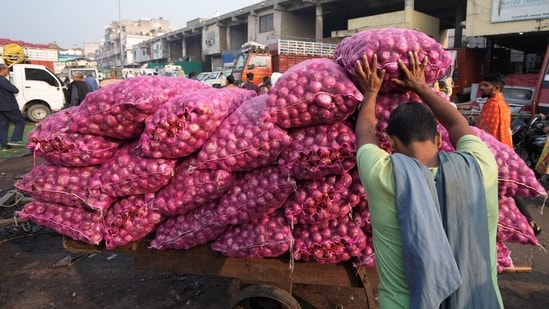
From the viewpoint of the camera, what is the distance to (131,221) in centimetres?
227

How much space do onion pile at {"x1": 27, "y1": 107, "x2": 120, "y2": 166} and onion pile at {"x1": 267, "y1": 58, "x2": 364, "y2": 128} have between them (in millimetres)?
1123

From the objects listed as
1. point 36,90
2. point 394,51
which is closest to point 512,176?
point 394,51

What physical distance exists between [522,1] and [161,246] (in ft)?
56.4

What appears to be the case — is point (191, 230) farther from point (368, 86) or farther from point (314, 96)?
point (368, 86)

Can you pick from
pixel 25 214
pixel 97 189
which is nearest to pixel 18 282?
pixel 25 214

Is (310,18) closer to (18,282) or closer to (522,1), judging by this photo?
(522,1)

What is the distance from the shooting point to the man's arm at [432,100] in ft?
4.91

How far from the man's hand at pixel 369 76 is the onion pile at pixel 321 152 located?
0.90 feet

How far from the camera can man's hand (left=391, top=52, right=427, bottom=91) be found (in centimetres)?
173

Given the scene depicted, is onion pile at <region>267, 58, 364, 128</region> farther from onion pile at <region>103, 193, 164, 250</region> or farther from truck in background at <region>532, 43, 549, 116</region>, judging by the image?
truck in background at <region>532, 43, 549, 116</region>

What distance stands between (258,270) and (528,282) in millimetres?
2437

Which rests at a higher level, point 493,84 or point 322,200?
point 493,84

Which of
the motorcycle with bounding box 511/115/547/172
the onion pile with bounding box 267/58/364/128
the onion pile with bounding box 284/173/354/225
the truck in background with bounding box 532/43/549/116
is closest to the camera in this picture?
the onion pile with bounding box 267/58/364/128

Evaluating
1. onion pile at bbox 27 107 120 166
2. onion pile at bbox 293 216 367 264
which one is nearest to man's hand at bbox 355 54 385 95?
onion pile at bbox 293 216 367 264
